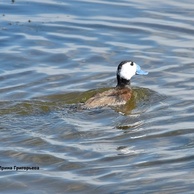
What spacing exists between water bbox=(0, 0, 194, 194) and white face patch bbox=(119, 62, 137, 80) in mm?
272

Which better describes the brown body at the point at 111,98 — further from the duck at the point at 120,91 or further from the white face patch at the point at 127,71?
the white face patch at the point at 127,71

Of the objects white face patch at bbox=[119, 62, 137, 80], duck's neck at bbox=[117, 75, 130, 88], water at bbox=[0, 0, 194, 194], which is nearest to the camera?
water at bbox=[0, 0, 194, 194]

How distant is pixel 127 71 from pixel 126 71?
16 mm

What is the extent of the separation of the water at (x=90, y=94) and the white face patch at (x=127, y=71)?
0.89ft

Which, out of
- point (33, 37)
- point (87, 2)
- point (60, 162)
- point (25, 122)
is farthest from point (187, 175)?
point (87, 2)

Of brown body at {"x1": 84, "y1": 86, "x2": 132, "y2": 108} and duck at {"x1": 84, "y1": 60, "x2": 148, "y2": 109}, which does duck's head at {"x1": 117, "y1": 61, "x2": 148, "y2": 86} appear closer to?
duck at {"x1": 84, "y1": 60, "x2": 148, "y2": 109}

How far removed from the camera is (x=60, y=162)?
31.0 ft

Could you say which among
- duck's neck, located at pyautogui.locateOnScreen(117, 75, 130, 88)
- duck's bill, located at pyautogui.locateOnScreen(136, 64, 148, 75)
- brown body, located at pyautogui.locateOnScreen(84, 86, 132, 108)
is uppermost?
duck's bill, located at pyautogui.locateOnScreen(136, 64, 148, 75)

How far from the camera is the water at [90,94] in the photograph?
9023 mm

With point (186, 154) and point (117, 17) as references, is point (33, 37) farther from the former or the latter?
point (186, 154)

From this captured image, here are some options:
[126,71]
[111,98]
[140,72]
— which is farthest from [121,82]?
[111,98]

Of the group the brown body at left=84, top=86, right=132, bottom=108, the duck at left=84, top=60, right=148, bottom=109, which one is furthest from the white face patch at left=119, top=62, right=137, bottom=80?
the brown body at left=84, top=86, right=132, bottom=108

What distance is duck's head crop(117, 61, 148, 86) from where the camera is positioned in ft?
43.3

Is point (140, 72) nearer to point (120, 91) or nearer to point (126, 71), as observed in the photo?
point (126, 71)
